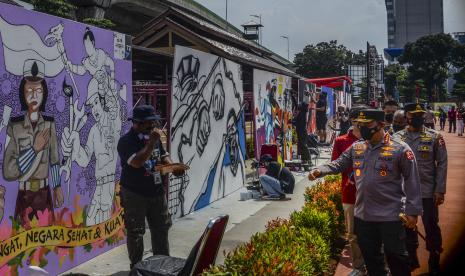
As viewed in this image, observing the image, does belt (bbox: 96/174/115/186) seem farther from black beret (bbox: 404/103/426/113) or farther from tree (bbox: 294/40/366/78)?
tree (bbox: 294/40/366/78)

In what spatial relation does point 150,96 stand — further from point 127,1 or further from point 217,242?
point 127,1

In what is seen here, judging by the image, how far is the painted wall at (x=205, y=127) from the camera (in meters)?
8.24

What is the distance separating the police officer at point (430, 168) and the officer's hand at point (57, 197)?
3.74 meters

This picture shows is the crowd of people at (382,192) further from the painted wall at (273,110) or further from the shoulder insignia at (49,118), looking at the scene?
the painted wall at (273,110)

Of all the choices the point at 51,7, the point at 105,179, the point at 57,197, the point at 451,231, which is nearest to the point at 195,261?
the point at 57,197

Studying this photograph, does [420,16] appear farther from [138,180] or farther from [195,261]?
[195,261]

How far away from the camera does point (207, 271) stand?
12.1 feet

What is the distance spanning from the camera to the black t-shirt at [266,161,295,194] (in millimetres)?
10719

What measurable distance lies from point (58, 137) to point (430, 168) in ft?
12.9

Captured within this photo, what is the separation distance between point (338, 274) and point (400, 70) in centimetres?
8887

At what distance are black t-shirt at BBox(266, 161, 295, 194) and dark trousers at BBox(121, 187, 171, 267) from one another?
558 centimetres

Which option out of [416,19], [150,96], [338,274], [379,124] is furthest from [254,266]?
[416,19]

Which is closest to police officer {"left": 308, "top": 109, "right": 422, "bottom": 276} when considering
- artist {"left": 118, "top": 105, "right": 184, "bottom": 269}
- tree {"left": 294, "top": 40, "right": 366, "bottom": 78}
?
artist {"left": 118, "top": 105, "right": 184, "bottom": 269}

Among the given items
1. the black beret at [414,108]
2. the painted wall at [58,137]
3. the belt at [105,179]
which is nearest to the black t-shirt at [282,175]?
the painted wall at [58,137]
